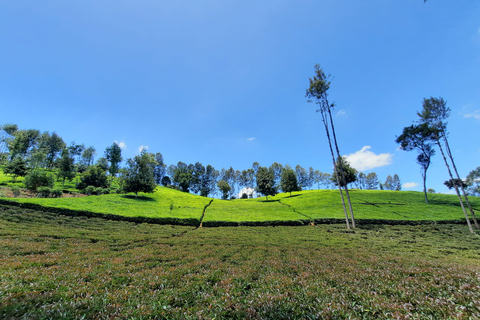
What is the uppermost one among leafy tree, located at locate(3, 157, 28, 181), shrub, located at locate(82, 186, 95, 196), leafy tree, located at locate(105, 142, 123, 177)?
leafy tree, located at locate(105, 142, 123, 177)

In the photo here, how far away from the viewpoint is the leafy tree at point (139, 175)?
147 ft

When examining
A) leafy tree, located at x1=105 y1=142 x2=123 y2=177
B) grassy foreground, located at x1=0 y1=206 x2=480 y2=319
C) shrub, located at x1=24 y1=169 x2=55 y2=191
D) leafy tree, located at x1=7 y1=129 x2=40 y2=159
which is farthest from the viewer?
leafy tree, located at x1=105 y1=142 x2=123 y2=177

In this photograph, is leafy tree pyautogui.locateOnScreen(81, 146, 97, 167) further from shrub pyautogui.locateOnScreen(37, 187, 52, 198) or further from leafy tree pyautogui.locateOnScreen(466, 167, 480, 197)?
leafy tree pyautogui.locateOnScreen(466, 167, 480, 197)

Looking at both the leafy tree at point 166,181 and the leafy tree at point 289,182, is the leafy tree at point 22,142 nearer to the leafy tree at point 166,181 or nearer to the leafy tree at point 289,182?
the leafy tree at point 166,181

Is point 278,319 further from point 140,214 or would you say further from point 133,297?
point 140,214

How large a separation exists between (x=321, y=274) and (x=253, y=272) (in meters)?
2.98

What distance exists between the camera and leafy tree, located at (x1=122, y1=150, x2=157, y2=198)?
4475 centimetres

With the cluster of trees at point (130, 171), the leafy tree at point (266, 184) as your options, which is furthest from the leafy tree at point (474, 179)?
the leafy tree at point (266, 184)

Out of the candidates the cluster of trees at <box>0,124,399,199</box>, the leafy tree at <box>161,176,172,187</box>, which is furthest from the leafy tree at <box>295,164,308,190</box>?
the leafy tree at <box>161,176,172,187</box>

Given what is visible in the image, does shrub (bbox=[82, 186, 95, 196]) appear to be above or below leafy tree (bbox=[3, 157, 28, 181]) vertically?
below

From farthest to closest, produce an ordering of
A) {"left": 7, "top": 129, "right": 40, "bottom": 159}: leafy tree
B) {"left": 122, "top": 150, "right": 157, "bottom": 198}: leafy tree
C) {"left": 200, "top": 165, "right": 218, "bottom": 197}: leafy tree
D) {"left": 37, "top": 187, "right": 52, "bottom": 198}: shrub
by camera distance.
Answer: {"left": 200, "top": 165, "right": 218, "bottom": 197}: leafy tree < {"left": 7, "top": 129, "right": 40, "bottom": 159}: leafy tree < {"left": 122, "top": 150, "right": 157, "bottom": 198}: leafy tree < {"left": 37, "top": 187, "right": 52, "bottom": 198}: shrub

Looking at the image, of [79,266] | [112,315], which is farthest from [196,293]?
[79,266]

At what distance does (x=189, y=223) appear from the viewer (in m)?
27.9

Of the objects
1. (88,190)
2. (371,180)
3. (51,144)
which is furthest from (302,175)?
(51,144)
